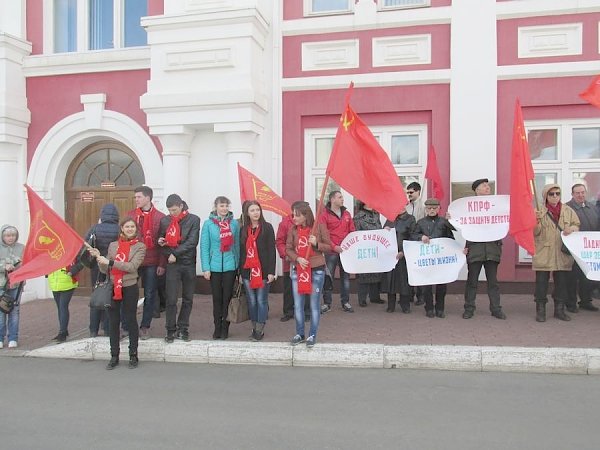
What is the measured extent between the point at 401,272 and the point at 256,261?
249cm

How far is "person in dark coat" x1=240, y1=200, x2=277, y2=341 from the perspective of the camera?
6.55m

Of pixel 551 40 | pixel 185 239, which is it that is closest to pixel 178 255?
pixel 185 239

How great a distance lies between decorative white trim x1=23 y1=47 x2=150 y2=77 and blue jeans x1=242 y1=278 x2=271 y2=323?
221 inches

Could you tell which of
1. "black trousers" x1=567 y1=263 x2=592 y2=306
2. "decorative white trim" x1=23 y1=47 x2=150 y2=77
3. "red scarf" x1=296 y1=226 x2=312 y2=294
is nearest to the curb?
"red scarf" x1=296 y1=226 x2=312 y2=294

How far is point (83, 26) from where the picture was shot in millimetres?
10797

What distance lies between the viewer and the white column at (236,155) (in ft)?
30.2

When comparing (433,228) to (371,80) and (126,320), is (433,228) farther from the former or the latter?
(126,320)

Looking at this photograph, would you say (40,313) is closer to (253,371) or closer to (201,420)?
(253,371)

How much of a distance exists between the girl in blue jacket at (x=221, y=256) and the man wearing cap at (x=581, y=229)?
15.8ft

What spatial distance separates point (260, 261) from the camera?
260 inches

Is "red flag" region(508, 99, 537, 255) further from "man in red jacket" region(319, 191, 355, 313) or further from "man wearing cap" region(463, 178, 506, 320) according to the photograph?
"man in red jacket" region(319, 191, 355, 313)

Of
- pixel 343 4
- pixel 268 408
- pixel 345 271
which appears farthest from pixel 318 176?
pixel 268 408

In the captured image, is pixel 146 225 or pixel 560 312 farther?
pixel 560 312

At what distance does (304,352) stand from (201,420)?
6.26 ft
